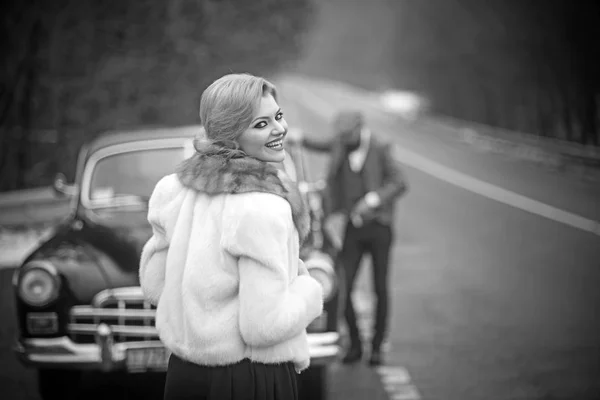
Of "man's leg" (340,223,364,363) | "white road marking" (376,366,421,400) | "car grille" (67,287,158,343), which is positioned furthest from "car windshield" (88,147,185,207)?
"white road marking" (376,366,421,400)

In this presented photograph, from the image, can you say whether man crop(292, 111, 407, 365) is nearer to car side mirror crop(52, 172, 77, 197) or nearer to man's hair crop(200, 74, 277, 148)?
car side mirror crop(52, 172, 77, 197)

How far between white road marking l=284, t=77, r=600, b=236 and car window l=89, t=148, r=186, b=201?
785 cm

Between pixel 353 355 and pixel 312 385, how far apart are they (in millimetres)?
1067

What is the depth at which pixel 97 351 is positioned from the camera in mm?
5543

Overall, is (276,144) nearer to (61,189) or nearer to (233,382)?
(233,382)

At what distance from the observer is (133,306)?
220 inches

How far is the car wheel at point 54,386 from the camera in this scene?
5977 mm

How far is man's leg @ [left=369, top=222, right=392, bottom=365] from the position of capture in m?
6.65

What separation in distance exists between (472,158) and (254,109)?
2342 centimetres

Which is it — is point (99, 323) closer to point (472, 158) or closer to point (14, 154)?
point (14, 154)

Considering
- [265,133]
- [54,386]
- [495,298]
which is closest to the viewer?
[265,133]

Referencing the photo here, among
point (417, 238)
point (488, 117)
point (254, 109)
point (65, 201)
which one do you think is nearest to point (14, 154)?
point (65, 201)

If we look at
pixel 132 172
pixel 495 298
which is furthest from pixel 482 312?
pixel 132 172

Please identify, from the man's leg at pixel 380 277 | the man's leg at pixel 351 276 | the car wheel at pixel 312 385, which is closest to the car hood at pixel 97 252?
the car wheel at pixel 312 385
